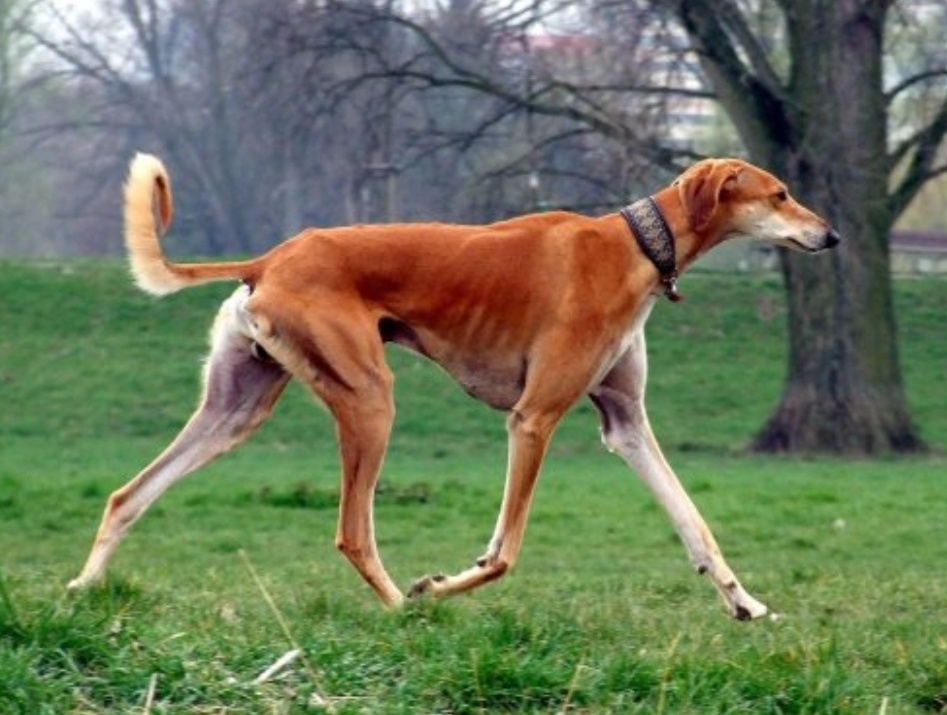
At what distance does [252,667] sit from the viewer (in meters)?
5.44

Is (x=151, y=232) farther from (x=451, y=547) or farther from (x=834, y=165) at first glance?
(x=834, y=165)

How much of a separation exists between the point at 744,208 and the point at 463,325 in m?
1.20

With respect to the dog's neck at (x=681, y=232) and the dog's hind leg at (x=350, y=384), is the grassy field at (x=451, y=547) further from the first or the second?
the dog's neck at (x=681, y=232)

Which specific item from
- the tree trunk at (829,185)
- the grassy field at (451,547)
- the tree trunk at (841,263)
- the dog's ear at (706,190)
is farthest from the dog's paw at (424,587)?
the tree trunk at (841,263)

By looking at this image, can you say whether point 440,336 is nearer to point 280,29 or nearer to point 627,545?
point 627,545

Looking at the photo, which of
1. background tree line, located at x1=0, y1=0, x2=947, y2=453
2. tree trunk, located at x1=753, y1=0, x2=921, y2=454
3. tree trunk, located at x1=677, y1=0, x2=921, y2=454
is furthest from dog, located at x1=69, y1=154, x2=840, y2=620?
tree trunk, located at x1=753, y1=0, x2=921, y2=454

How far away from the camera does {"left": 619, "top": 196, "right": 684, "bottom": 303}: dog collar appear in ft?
25.6

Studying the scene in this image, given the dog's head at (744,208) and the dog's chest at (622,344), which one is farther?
the dog's head at (744,208)

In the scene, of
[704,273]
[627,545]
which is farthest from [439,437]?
[627,545]

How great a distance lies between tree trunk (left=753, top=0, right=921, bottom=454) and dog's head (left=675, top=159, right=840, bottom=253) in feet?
46.1

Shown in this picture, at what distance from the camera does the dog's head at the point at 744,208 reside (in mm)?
7906

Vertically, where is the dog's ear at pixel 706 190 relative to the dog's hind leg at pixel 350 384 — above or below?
above

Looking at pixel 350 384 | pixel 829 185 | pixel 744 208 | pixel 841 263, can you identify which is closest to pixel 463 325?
pixel 350 384

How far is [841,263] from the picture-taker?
22.9 metres
